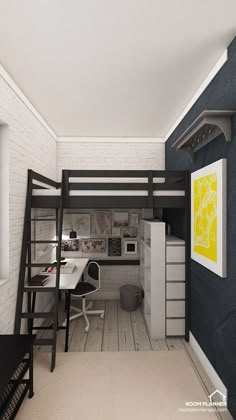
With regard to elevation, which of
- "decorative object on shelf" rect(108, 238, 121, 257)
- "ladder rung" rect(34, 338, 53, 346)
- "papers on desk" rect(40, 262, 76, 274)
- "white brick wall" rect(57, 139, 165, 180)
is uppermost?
"white brick wall" rect(57, 139, 165, 180)

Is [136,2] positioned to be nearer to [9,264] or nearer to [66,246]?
[9,264]

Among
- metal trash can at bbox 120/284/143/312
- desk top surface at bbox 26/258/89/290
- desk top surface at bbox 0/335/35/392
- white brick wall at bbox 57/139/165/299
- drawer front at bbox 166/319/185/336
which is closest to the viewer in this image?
desk top surface at bbox 0/335/35/392

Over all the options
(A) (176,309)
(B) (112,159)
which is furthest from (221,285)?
(B) (112,159)

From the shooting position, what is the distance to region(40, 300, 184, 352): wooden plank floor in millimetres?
2932

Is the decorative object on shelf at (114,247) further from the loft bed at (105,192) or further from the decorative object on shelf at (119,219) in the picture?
the loft bed at (105,192)

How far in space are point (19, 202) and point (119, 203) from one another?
3.80ft

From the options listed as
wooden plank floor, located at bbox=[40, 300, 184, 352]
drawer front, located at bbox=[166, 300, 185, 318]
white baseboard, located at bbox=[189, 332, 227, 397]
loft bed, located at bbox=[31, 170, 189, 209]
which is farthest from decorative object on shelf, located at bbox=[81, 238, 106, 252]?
white baseboard, located at bbox=[189, 332, 227, 397]

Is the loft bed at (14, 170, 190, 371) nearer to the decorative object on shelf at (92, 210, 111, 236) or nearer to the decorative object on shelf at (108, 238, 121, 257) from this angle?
the decorative object on shelf at (92, 210, 111, 236)

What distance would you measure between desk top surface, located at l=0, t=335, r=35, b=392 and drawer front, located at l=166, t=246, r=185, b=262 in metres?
1.83

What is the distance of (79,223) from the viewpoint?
14.7 feet

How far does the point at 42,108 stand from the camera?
316 centimetres

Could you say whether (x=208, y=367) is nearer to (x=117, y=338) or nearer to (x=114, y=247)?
(x=117, y=338)

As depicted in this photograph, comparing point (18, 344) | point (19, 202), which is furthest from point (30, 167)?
point (18, 344)

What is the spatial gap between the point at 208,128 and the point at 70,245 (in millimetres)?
3183
